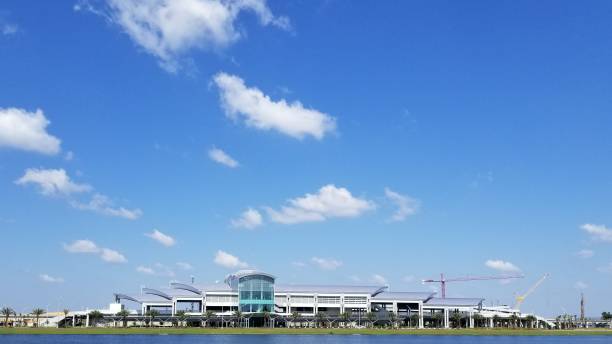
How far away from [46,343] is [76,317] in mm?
53942

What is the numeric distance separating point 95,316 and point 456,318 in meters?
71.0

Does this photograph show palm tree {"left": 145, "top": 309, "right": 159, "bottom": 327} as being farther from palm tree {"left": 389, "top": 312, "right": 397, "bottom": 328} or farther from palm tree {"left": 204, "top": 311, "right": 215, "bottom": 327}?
palm tree {"left": 389, "top": 312, "right": 397, "bottom": 328}

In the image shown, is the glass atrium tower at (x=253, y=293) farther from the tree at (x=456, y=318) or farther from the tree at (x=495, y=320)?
the tree at (x=495, y=320)

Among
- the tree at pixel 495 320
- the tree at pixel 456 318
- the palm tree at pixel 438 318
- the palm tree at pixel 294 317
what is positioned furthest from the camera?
the tree at pixel 495 320

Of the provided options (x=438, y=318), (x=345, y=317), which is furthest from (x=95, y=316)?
(x=438, y=318)

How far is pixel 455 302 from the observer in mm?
150750

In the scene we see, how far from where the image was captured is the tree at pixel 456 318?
470 feet

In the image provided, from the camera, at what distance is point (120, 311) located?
134 meters

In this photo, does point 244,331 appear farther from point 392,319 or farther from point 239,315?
point 392,319

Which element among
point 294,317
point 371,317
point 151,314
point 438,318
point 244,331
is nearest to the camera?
point 244,331

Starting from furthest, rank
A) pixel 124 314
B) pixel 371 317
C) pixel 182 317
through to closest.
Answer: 1. pixel 371 317
2. pixel 182 317
3. pixel 124 314

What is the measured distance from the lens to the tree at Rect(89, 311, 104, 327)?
431ft

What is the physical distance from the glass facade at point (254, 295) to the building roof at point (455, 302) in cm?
3501

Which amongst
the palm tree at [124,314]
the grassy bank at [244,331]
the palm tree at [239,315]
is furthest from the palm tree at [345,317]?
the palm tree at [124,314]
